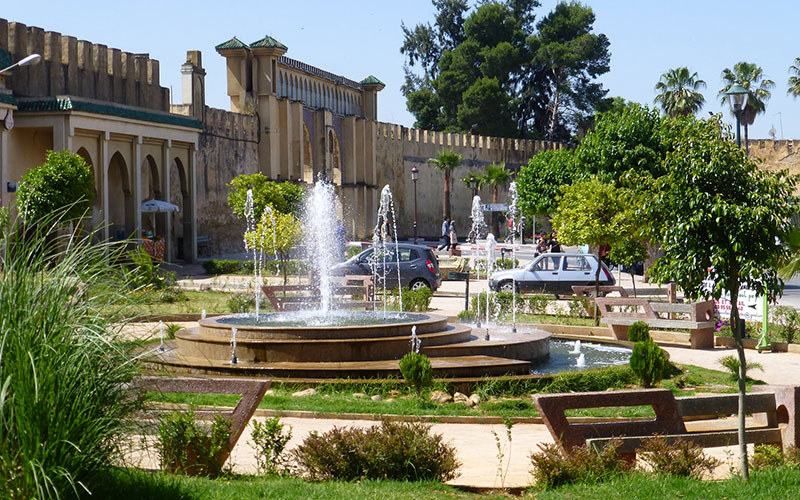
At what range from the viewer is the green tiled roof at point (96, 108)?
27.1m

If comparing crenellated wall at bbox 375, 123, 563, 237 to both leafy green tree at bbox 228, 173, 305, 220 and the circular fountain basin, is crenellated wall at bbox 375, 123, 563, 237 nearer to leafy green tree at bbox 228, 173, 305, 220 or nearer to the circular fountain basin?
leafy green tree at bbox 228, 173, 305, 220

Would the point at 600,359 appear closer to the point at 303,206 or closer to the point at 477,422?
the point at 477,422

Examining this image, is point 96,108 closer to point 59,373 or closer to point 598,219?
point 598,219

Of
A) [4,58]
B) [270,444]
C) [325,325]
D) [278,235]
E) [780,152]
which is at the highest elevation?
[780,152]

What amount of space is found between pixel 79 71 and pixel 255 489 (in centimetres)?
2654

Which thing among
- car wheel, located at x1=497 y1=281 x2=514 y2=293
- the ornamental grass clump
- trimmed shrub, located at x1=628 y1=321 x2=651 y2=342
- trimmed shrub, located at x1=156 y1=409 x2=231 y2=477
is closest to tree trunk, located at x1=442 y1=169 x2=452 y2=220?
car wheel, located at x1=497 y1=281 x2=514 y2=293

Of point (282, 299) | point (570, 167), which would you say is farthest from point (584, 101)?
point (282, 299)

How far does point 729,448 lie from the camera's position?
26.3ft

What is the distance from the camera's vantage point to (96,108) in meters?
28.1

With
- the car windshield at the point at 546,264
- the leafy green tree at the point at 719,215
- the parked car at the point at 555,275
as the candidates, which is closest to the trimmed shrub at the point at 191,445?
the leafy green tree at the point at 719,215

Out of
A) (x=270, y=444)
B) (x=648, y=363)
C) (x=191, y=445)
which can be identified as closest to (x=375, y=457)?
(x=270, y=444)

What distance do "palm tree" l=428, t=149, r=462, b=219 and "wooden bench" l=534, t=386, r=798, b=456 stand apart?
4688 cm

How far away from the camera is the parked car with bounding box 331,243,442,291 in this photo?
2292 centimetres

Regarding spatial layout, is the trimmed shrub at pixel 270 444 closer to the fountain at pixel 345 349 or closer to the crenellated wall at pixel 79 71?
the fountain at pixel 345 349
